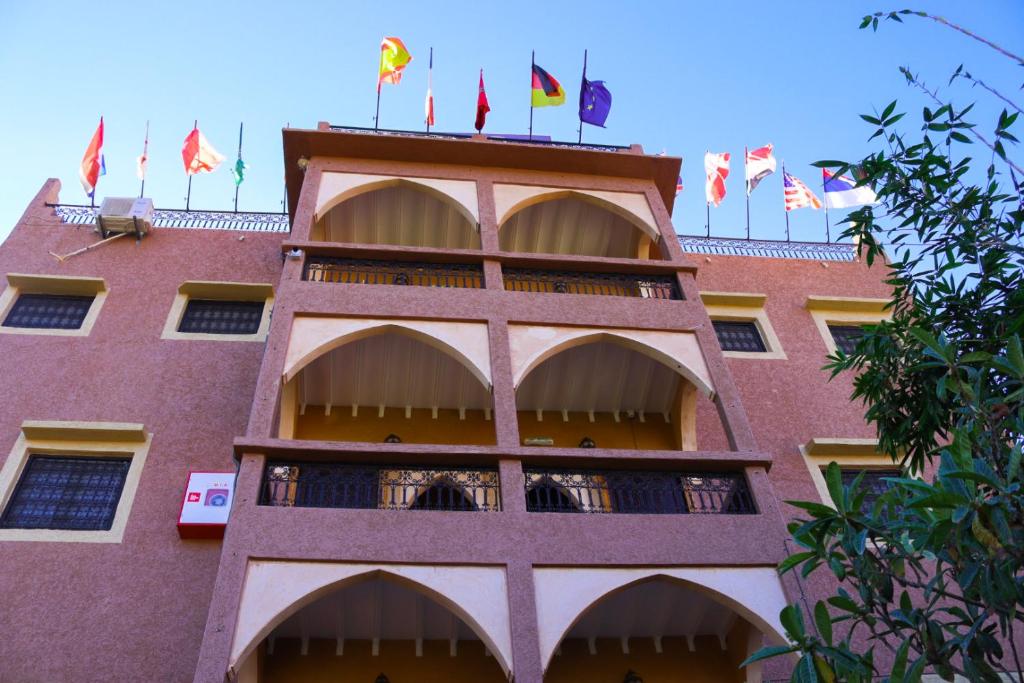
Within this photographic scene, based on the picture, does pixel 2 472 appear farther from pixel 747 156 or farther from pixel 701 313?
pixel 747 156

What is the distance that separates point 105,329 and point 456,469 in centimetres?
636

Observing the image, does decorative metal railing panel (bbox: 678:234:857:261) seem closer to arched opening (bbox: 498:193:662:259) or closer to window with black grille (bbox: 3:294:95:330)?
arched opening (bbox: 498:193:662:259)

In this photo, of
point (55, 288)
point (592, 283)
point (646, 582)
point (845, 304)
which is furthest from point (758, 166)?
point (55, 288)

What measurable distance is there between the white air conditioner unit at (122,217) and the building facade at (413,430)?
1.07 feet

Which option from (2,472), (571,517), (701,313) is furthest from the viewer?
(701,313)

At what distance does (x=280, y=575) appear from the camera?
7.73 metres

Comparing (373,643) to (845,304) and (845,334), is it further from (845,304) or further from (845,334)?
(845,304)

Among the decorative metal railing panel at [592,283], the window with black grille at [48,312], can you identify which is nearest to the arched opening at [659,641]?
the decorative metal railing panel at [592,283]

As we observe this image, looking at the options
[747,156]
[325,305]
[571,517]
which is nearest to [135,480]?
[325,305]

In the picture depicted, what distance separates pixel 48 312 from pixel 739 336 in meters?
10.8

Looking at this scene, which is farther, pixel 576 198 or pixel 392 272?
pixel 576 198

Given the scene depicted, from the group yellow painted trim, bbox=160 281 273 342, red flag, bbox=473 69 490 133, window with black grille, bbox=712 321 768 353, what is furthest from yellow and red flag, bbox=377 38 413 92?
window with black grille, bbox=712 321 768 353

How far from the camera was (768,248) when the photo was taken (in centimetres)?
1549

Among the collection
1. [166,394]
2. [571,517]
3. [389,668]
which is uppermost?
[166,394]
